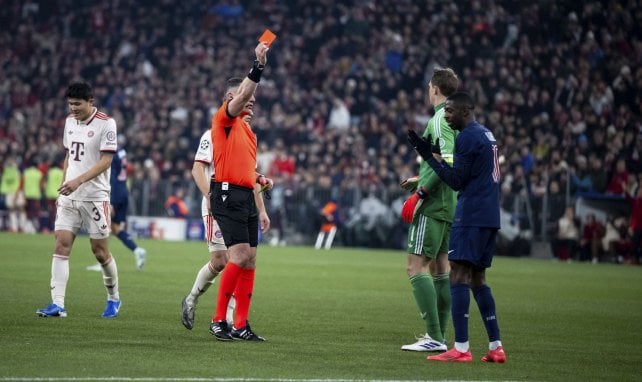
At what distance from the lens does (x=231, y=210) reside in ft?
34.3

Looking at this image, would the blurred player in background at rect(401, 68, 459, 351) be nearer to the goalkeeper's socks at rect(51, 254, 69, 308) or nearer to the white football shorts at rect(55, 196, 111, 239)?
the white football shorts at rect(55, 196, 111, 239)

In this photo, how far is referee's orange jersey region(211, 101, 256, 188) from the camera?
412 inches

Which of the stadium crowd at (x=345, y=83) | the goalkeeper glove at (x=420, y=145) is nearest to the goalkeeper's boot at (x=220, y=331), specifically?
the goalkeeper glove at (x=420, y=145)

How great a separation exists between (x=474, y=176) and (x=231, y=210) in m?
2.35

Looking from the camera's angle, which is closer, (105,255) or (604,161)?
(105,255)

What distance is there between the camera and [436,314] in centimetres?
1051

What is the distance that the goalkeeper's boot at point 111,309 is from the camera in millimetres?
12305

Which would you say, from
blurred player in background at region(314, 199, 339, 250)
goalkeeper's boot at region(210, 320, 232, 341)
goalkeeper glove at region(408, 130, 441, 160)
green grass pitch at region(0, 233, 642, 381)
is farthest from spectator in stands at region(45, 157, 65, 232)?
goalkeeper glove at region(408, 130, 441, 160)

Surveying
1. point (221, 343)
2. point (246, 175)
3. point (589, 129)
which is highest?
point (589, 129)

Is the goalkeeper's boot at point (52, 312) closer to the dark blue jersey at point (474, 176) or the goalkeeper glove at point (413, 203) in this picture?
the goalkeeper glove at point (413, 203)

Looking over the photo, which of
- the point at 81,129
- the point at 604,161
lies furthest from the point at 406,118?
the point at 81,129

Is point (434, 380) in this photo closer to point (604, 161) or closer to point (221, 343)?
point (221, 343)

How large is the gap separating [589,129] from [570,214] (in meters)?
3.24

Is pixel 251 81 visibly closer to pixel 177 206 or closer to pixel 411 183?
pixel 411 183
